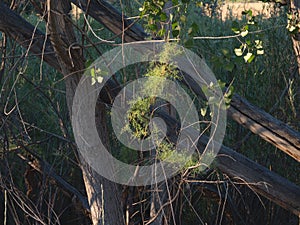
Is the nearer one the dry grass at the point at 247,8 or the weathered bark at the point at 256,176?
the weathered bark at the point at 256,176

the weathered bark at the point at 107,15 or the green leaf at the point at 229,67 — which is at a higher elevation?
the weathered bark at the point at 107,15

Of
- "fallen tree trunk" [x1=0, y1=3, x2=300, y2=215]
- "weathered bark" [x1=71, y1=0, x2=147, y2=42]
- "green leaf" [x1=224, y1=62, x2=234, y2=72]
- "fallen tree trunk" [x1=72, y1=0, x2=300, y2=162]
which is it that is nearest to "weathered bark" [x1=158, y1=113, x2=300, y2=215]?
"fallen tree trunk" [x1=0, y1=3, x2=300, y2=215]

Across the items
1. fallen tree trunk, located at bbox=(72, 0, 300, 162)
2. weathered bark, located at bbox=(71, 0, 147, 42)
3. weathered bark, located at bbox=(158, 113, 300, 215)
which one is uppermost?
weathered bark, located at bbox=(71, 0, 147, 42)

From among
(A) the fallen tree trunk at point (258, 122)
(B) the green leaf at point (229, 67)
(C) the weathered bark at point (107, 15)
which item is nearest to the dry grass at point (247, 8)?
(A) the fallen tree trunk at point (258, 122)

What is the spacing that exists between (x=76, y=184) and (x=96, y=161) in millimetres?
1374

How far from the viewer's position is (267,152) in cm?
374

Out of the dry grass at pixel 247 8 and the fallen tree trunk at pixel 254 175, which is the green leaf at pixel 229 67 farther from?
the dry grass at pixel 247 8

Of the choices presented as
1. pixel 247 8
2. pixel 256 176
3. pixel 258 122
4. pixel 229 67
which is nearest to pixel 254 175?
pixel 256 176

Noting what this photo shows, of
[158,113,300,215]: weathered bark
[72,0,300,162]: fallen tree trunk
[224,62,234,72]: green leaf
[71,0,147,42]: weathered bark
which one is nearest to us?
[224,62,234,72]: green leaf

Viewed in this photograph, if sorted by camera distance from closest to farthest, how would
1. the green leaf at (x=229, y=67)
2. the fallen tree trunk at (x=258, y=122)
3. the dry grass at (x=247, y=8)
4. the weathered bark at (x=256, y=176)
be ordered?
the green leaf at (x=229, y=67) → the fallen tree trunk at (x=258, y=122) → the weathered bark at (x=256, y=176) → the dry grass at (x=247, y=8)

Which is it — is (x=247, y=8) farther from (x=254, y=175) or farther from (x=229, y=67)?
(x=229, y=67)

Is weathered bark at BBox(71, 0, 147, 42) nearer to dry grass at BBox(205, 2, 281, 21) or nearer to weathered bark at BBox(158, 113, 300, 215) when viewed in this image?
weathered bark at BBox(158, 113, 300, 215)

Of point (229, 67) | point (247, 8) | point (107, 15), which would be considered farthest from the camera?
point (247, 8)

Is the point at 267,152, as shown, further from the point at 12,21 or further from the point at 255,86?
the point at 12,21
